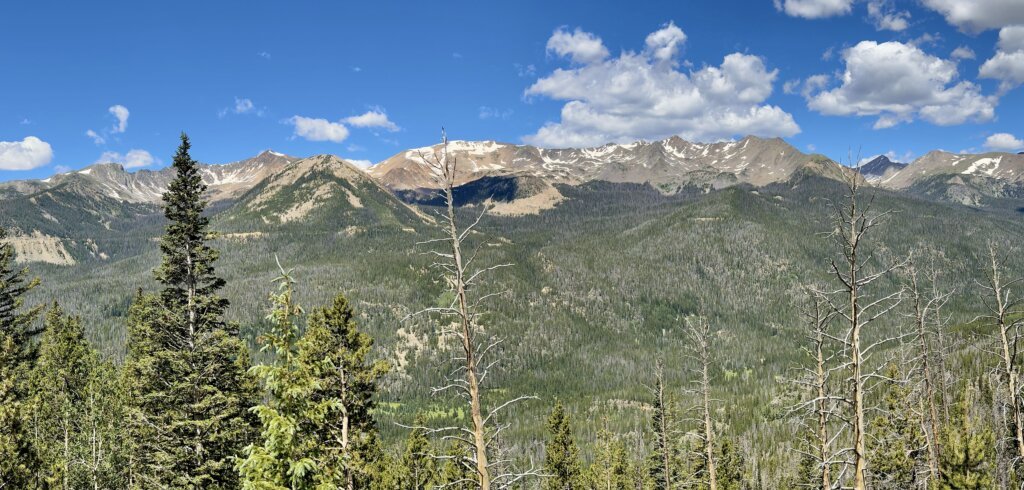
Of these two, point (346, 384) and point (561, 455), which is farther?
point (561, 455)

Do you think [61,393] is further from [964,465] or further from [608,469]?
[964,465]

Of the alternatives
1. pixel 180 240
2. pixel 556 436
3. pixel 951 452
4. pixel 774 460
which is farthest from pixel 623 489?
pixel 774 460

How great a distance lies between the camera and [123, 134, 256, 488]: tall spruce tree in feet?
71.1

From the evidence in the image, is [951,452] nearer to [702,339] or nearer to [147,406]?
[702,339]

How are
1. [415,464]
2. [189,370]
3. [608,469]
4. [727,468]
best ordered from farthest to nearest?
[727,468], [608,469], [415,464], [189,370]

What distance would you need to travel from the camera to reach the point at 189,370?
22.1 metres

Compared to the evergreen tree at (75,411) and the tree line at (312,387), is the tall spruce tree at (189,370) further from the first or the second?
the evergreen tree at (75,411)

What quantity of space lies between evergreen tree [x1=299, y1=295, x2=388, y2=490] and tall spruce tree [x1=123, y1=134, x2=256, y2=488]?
388 centimetres

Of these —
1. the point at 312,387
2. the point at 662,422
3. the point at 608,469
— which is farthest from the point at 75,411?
the point at 608,469

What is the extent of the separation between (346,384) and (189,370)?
7215 millimetres

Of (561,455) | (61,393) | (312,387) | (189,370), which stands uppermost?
(312,387)

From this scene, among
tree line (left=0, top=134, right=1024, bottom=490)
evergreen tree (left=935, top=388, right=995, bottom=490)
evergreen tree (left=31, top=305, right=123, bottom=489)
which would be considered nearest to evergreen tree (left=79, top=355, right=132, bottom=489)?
evergreen tree (left=31, top=305, right=123, bottom=489)

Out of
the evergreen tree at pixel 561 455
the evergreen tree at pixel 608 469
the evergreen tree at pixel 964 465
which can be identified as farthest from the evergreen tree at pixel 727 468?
the evergreen tree at pixel 964 465

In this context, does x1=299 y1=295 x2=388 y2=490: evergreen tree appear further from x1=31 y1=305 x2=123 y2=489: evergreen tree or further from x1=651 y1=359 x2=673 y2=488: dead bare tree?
x1=31 y1=305 x2=123 y2=489: evergreen tree
